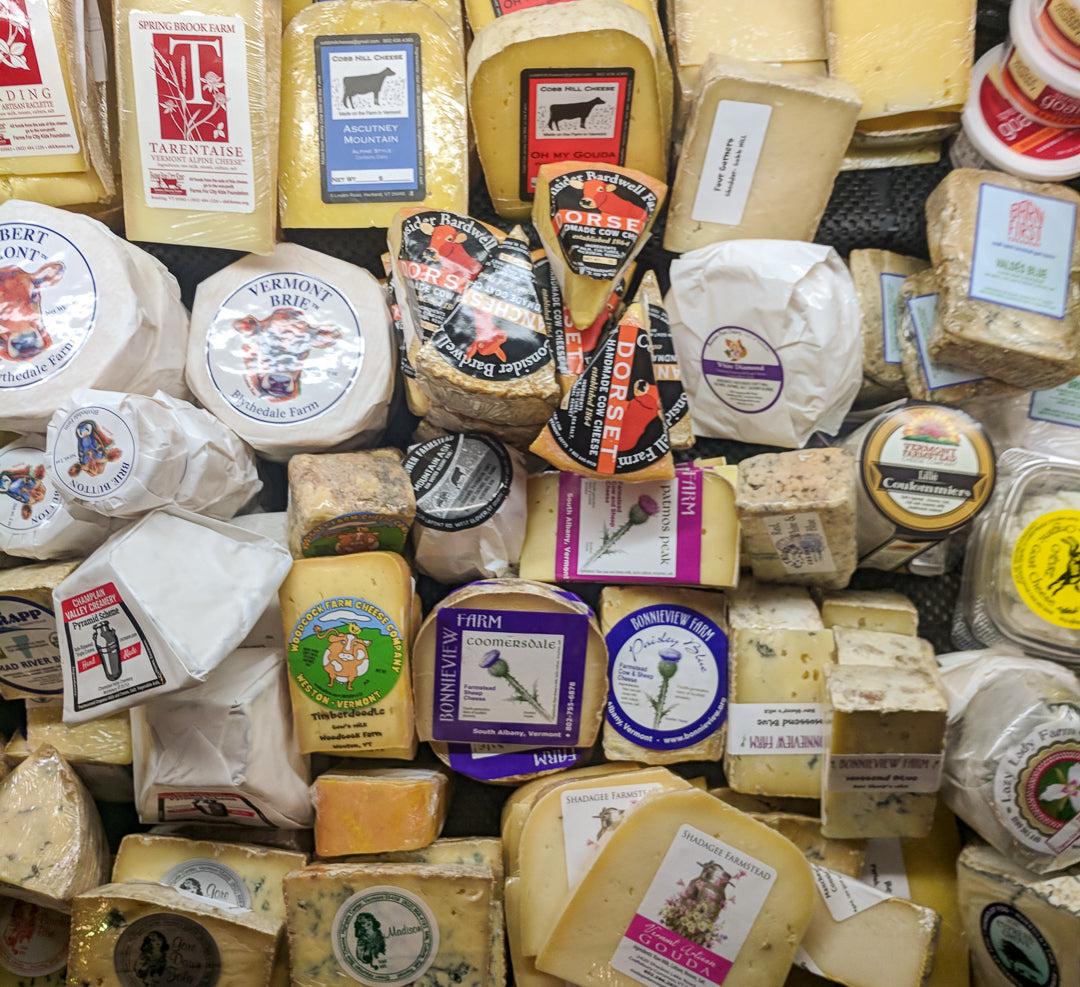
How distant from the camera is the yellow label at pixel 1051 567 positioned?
190cm

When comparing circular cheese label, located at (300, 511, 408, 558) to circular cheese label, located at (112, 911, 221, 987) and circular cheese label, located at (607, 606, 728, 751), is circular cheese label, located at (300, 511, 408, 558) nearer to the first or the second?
circular cheese label, located at (607, 606, 728, 751)

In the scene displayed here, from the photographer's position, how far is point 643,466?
1852mm

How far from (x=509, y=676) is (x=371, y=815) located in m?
0.42

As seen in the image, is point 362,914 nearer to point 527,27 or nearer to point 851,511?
point 851,511

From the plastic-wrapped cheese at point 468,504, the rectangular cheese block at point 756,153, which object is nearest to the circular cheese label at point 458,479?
the plastic-wrapped cheese at point 468,504

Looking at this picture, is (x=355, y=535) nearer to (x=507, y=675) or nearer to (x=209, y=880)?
(x=507, y=675)

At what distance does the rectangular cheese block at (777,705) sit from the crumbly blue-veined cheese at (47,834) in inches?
57.6

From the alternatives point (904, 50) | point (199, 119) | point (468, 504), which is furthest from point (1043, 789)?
point (199, 119)

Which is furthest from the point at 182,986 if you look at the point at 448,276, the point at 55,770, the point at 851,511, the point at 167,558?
the point at 851,511

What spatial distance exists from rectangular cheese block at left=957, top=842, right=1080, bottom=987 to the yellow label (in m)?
0.54

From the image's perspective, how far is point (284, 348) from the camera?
2.00m

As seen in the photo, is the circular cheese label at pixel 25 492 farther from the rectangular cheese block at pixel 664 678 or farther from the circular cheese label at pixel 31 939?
the rectangular cheese block at pixel 664 678

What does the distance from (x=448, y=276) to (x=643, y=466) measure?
0.60 meters

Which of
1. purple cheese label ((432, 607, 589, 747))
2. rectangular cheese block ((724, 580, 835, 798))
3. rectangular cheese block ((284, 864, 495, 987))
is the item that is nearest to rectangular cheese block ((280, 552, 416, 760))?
purple cheese label ((432, 607, 589, 747))
